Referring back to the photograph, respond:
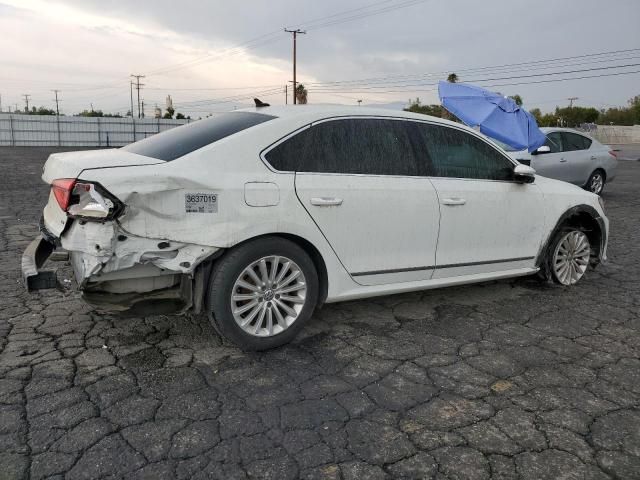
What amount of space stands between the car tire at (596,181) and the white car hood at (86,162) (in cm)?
1118

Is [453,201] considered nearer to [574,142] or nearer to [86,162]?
[86,162]

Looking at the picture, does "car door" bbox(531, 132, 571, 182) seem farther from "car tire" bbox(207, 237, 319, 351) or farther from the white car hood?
the white car hood

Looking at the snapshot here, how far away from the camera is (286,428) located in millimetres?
2732

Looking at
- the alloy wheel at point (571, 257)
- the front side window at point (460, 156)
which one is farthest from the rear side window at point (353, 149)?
the alloy wheel at point (571, 257)

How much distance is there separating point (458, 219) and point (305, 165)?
4.59 ft

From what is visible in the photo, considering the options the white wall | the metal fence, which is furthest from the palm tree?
the white wall

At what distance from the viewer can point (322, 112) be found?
385 cm

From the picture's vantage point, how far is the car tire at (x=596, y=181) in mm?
12113

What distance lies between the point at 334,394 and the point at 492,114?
6042 millimetres

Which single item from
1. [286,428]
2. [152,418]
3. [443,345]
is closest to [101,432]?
[152,418]

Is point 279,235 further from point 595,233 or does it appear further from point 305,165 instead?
point 595,233

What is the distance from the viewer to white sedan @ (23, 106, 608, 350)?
315 cm

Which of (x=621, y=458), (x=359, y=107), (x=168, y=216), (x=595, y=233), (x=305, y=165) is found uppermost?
(x=359, y=107)

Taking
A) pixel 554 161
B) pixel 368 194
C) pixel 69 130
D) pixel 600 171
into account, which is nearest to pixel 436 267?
pixel 368 194
